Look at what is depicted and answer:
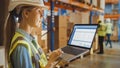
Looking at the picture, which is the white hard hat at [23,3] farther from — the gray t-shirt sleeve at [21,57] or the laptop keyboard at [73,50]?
the laptop keyboard at [73,50]

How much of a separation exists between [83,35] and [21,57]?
3.25ft

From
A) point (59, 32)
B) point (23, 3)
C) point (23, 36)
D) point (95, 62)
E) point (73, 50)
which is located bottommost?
point (95, 62)

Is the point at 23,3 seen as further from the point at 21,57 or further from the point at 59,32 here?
the point at 59,32

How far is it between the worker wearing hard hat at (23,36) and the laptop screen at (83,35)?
69cm

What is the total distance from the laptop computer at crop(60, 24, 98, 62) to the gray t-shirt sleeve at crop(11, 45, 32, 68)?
724 mm

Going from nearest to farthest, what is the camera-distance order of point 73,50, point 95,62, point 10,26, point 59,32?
point 10,26
point 73,50
point 59,32
point 95,62

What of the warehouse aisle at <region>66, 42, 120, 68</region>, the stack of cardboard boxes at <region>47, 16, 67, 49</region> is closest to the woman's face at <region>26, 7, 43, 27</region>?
the stack of cardboard boxes at <region>47, 16, 67, 49</region>

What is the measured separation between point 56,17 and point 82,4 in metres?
2.70

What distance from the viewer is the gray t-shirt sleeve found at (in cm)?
109

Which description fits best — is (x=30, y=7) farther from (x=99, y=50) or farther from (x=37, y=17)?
(x=99, y=50)

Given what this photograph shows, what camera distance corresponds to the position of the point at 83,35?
1987mm

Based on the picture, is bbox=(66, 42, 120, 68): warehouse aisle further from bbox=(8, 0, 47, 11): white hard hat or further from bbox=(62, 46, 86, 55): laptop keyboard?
bbox=(8, 0, 47, 11): white hard hat

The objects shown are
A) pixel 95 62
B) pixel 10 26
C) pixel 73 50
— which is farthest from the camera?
pixel 95 62

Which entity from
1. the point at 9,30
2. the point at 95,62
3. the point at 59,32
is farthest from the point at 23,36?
the point at 95,62
